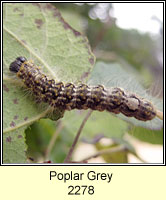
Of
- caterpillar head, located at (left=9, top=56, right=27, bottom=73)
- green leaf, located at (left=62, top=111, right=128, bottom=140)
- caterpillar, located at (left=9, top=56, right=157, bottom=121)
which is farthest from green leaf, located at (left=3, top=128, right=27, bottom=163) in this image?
green leaf, located at (left=62, top=111, right=128, bottom=140)

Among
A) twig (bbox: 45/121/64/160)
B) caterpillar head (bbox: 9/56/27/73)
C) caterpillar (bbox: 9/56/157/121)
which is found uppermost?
caterpillar head (bbox: 9/56/27/73)

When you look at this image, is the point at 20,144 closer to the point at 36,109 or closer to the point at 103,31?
the point at 36,109

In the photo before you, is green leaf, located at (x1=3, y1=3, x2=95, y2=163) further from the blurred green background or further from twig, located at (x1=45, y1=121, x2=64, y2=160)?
twig, located at (x1=45, y1=121, x2=64, y2=160)

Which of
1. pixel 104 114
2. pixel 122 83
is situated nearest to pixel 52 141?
pixel 104 114

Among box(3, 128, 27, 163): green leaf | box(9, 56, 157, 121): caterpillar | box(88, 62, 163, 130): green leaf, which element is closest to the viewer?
box(3, 128, 27, 163): green leaf

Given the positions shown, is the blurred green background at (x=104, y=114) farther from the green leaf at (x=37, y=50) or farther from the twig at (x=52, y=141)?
the green leaf at (x=37, y=50)

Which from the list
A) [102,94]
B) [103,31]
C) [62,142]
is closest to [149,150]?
[103,31]
